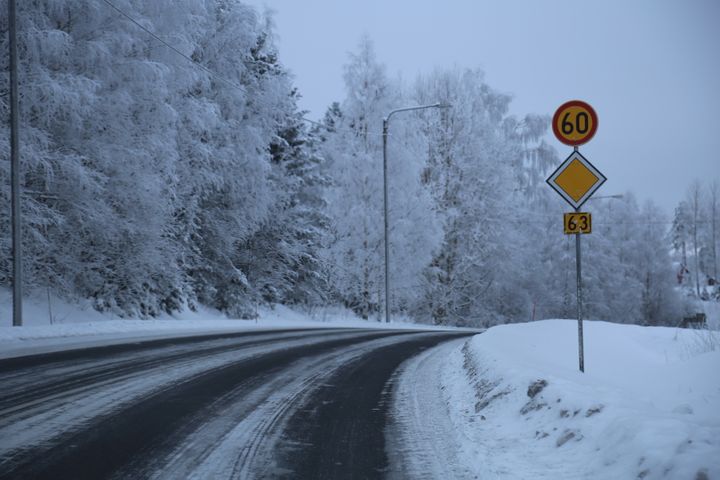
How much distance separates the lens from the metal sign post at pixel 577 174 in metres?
6.92

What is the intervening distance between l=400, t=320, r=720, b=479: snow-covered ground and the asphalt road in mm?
568

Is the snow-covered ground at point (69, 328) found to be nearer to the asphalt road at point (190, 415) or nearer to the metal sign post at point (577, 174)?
the asphalt road at point (190, 415)

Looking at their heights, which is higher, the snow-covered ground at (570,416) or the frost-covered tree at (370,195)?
the frost-covered tree at (370,195)

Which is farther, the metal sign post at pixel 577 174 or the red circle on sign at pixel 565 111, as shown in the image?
the red circle on sign at pixel 565 111

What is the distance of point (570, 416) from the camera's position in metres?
4.65

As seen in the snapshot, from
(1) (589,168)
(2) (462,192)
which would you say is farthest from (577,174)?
(2) (462,192)

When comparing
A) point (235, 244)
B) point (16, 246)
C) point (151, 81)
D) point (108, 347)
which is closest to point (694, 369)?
point (108, 347)

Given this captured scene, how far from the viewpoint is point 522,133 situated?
38562mm

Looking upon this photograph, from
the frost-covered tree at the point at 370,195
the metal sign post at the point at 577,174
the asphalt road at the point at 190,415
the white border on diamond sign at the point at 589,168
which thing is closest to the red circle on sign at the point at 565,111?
the metal sign post at the point at 577,174

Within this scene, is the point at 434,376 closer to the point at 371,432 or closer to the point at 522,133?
the point at 371,432

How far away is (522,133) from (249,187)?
23.5 metres

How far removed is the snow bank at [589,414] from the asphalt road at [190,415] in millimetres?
1027

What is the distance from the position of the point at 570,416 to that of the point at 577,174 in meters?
3.44

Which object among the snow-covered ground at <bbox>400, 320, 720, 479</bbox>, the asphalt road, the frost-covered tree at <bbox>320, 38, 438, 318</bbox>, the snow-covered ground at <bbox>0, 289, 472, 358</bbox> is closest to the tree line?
the frost-covered tree at <bbox>320, 38, 438, 318</bbox>
